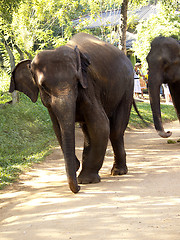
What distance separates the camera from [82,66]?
6051 millimetres

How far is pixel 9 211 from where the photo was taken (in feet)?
17.5

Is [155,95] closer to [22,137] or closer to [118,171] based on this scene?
[118,171]

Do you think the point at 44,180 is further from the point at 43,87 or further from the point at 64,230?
the point at 64,230

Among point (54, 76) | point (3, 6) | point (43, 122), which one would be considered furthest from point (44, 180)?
point (43, 122)

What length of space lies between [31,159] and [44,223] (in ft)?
15.2

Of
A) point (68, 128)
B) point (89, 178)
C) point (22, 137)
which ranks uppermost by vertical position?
point (68, 128)

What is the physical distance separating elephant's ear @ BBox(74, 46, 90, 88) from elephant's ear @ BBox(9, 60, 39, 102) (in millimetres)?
811

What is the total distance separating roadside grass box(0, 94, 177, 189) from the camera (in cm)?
842

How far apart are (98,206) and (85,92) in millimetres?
1625

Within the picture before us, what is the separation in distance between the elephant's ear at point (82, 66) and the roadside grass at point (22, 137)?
80.5 inches

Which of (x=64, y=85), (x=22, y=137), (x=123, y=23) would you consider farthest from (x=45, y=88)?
(x=123, y=23)

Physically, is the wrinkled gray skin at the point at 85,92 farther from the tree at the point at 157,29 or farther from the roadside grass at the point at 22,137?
the tree at the point at 157,29

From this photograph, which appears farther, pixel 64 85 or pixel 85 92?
pixel 85 92

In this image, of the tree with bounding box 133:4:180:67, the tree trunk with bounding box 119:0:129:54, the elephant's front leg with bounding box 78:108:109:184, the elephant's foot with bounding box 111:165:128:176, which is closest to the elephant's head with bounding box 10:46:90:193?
the elephant's front leg with bounding box 78:108:109:184
